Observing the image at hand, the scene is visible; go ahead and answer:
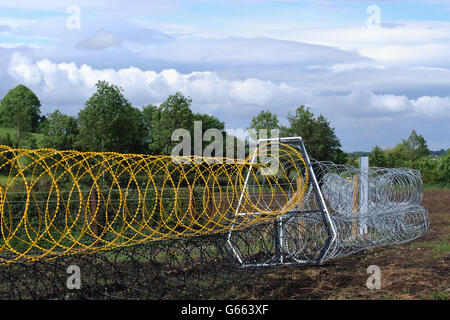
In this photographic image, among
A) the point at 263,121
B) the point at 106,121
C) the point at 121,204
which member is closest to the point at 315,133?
the point at 263,121

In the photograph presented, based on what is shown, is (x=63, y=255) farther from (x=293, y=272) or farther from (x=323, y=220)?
(x=323, y=220)

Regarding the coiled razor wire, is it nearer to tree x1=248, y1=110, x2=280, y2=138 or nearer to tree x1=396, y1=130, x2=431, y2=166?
tree x1=248, y1=110, x2=280, y2=138

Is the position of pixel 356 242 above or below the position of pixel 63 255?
below

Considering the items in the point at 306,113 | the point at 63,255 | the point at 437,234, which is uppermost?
the point at 306,113

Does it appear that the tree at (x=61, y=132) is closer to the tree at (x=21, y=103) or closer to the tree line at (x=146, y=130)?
the tree line at (x=146, y=130)

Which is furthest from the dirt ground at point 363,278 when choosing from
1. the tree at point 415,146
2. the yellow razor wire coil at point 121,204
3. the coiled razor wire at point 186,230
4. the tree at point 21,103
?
the tree at point 21,103

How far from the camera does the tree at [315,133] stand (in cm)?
3284

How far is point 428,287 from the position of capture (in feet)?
30.7

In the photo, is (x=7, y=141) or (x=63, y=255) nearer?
(x=63, y=255)

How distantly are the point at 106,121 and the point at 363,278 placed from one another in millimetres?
21883

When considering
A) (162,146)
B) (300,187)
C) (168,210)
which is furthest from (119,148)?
(300,187)

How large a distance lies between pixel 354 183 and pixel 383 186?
77 cm

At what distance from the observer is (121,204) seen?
40.8ft

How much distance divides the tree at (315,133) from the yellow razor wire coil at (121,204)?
8.74m
